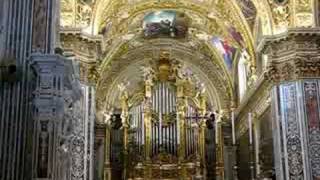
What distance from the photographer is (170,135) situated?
2177 cm

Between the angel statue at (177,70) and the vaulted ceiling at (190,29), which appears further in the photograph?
the angel statue at (177,70)

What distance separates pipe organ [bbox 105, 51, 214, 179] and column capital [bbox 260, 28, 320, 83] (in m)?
6.99

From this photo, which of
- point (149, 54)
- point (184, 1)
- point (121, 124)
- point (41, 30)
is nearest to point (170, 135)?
point (121, 124)

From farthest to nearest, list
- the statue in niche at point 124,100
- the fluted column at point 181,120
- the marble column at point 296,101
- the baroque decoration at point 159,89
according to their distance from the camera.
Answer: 1. the statue in niche at point 124,100
2. the fluted column at point 181,120
3. the marble column at point 296,101
4. the baroque decoration at point 159,89

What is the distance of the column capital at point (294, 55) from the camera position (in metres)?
14.8

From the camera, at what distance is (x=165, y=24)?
21000 millimetres

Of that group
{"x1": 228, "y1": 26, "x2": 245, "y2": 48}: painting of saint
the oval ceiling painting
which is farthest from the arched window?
the oval ceiling painting

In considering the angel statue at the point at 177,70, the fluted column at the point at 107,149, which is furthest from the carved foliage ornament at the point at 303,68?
the fluted column at the point at 107,149

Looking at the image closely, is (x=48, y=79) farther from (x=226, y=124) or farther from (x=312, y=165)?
(x=226, y=124)

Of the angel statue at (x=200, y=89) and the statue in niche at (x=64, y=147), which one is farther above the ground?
the angel statue at (x=200, y=89)

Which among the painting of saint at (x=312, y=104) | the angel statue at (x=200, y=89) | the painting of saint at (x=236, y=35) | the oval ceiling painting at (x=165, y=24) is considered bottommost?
the painting of saint at (x=312, y=104)

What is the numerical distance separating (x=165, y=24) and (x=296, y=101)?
7.56 m

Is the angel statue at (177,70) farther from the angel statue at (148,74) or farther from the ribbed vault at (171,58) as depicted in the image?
the angel statue at (148,74)

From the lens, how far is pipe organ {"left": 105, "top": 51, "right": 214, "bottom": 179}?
2114cm
